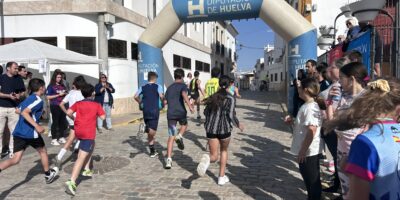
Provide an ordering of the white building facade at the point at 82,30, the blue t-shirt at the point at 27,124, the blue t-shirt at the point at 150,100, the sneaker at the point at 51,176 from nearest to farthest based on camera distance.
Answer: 1. the blue t-shirt at the point at 27,124
2. the sneaker at the point at 51,176
3. the blue t-shirt at the point at 150,100
4. the white building facade at the point at 82,30

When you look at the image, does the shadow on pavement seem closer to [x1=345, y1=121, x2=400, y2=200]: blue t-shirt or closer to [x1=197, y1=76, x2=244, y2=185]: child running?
[x1=197, y1=76, x2=244, y2=185]: child running

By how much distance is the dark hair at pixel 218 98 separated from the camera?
4840mm

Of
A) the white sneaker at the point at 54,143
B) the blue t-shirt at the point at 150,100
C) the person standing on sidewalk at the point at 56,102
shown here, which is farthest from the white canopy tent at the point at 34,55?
the blue t-shirt at the point at 150,100

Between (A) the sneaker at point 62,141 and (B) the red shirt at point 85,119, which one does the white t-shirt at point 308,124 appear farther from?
(A) the sneaker at point 62,141

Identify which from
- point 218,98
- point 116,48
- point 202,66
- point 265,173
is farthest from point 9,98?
point 202,66

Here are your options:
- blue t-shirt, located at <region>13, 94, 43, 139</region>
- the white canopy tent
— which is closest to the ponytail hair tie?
blue t-shirt, located at <region>13, 94, 43, 139</region>

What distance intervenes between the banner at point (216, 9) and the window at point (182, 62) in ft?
22.8

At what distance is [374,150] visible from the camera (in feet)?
5.14

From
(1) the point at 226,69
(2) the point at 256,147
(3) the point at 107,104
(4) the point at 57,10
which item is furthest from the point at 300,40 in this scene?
(1) the point at 226,69

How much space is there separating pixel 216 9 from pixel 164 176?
876 centimetres

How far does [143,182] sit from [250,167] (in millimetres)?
1987

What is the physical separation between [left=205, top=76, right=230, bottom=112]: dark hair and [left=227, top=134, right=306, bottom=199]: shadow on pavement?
1.25 meters

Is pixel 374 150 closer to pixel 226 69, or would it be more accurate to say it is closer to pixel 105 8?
pixel 105 8

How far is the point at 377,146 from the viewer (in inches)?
61.8
